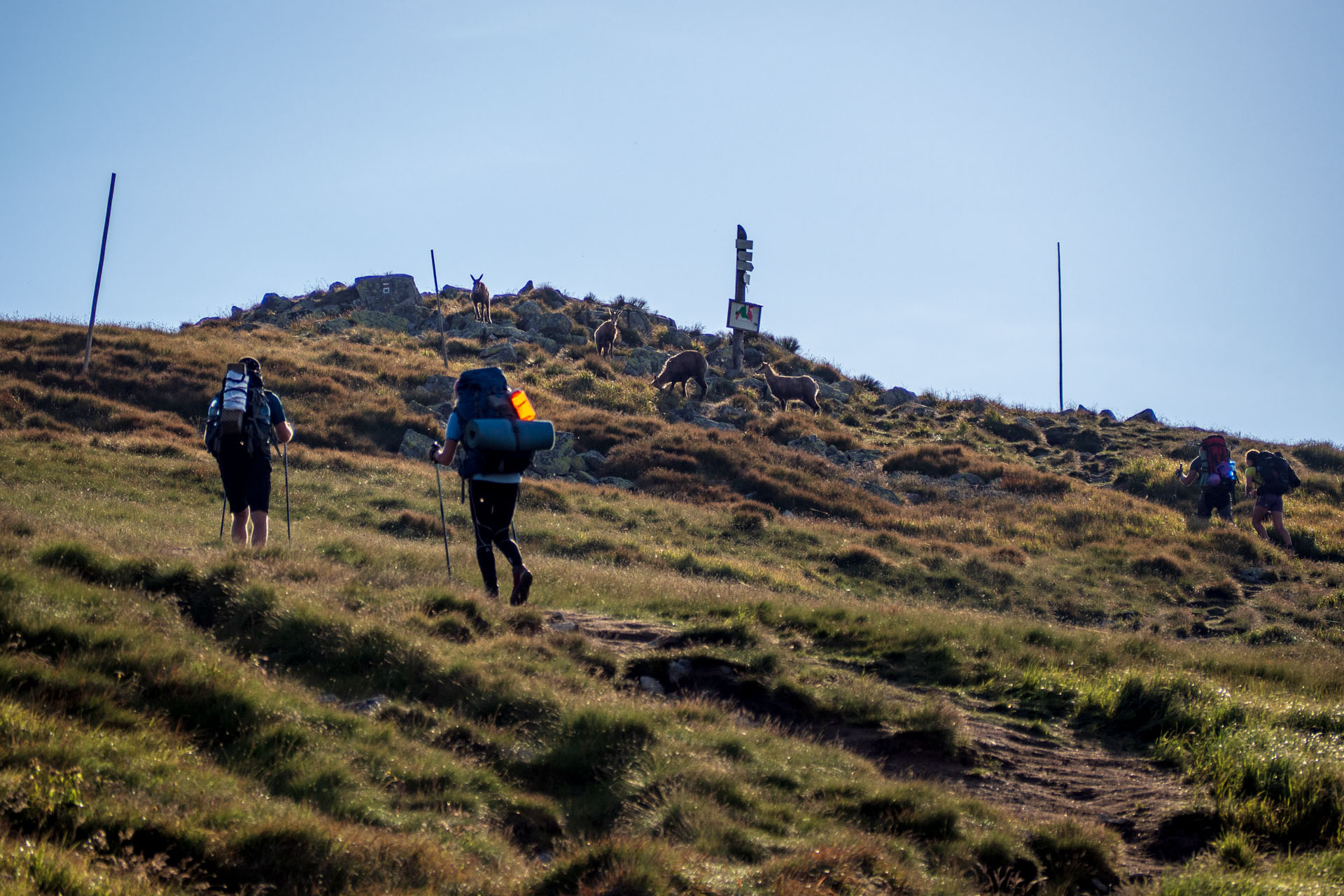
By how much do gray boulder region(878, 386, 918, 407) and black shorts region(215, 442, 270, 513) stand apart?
33888 mm

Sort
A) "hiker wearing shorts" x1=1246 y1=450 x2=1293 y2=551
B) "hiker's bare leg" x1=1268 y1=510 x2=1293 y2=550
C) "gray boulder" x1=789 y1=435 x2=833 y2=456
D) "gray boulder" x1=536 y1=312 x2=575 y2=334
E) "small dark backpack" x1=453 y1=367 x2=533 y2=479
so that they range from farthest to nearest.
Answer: "gray boulder" x1=536 y1=312 x2=575 y2=334 < "gray boulder" x1=789 y1=435 x2=833 y2=456 < "hiker's bare leg" x1=1268 y1=510 x2=1293 y2=550 < "hiker wearing shorts" x1=1246 y1=450 x2=1293 y2=551 < "small dark backpack" x1=453 y1=367 x2=533 y2=479

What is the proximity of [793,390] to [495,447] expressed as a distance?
26.9m

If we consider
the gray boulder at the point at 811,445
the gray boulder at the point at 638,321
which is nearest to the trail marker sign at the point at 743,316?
the gray boulder at the point at 811,445

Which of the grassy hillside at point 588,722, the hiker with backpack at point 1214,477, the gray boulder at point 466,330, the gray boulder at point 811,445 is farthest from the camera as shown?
the gray boulder at point 466,330

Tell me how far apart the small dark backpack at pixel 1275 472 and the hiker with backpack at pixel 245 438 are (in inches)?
743

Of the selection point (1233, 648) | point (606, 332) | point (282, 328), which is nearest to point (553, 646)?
point (1233, 648)

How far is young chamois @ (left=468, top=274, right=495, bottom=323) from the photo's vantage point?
39.4 meters

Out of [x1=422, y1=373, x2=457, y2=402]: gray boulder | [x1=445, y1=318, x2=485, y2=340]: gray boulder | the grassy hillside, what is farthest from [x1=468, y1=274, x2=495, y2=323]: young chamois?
the grassy hillside

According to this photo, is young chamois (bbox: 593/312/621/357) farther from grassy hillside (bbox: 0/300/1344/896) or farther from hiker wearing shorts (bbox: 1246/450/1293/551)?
hiker wearing shorts (bbox: 1246/450/1293/551)

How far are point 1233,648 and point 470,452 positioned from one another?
921 centimetres

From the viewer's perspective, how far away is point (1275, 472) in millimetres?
20578

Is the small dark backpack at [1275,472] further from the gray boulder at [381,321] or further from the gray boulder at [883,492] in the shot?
the gray boulder at [381,321]

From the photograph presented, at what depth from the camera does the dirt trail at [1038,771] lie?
6.28 metres

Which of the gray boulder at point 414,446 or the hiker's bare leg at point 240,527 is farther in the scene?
the gray boulder at point 414,446
